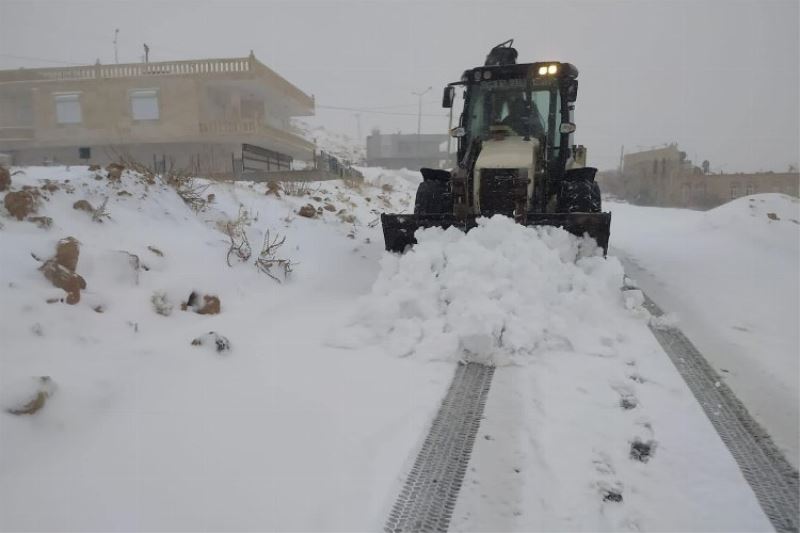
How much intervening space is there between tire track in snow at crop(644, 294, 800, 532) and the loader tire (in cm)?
335

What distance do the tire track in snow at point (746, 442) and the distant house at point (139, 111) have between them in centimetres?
2105

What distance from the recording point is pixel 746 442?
2.61 metres

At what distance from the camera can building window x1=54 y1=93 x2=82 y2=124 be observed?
2391 centimetres

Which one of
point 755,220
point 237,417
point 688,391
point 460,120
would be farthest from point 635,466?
point 755,220

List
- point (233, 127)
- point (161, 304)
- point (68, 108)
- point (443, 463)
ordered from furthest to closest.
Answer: point (68, 108) < point (233, 127) < point (161, 304) < point (443, 463)

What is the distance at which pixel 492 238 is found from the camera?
472cm

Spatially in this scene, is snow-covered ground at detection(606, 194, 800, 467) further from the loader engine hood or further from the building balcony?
the building balcony

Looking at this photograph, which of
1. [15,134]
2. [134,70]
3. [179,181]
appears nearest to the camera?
[179,181]

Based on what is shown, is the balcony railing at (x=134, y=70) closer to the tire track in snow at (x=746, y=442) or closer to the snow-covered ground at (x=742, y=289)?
the snow-covered ground at (x=742, y=289)

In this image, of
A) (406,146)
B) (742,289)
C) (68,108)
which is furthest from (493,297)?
(406,146)

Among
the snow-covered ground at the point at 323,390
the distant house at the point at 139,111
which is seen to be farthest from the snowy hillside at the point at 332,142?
the snow-covered ground at the point at 323,390

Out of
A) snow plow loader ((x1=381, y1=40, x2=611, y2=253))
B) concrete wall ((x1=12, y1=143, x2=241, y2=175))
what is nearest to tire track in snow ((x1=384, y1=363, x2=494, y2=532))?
snow plow loader ((x1=381, y1=40, x2=611, y2=253))

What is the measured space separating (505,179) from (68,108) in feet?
87.4

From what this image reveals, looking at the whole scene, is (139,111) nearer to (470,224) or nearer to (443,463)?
(470,224)
